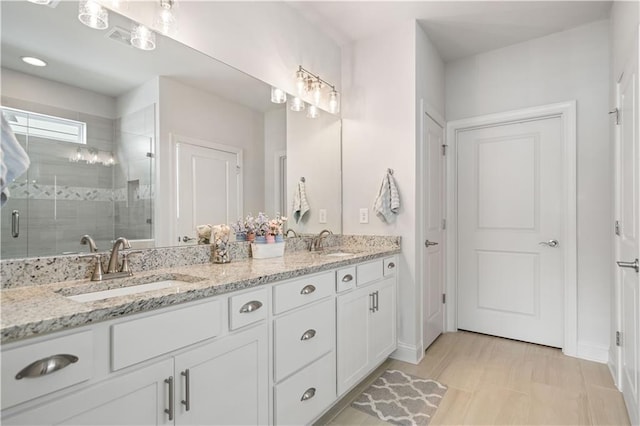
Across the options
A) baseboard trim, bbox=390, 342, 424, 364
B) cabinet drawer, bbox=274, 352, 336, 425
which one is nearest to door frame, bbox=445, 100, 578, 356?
baseboard trim, bbox=390, 342, 424, 364

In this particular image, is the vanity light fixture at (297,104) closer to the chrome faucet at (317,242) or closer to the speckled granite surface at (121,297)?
the chrome faucet at (317,242)

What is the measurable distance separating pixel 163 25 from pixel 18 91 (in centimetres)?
70

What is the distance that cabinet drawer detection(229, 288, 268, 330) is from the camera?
4.22 ft

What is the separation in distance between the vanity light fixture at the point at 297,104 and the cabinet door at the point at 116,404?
1953 millimetres

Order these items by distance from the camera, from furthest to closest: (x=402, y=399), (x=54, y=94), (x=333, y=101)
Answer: (x=333, y=101)
(x=402, y=399)
(x=54, y=94)

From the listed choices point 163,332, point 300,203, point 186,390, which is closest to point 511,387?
point 300,203

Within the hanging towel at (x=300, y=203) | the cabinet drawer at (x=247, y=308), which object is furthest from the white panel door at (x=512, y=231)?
the cabinet drawer at (x=247, y=308)

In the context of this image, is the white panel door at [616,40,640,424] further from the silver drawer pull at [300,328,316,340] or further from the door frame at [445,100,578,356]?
the silver drawer pull at [300,328,316,340]

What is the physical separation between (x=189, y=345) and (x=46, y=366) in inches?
15.7

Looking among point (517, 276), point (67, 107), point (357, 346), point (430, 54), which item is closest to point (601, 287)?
point (517, 276)

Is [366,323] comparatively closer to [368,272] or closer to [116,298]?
[368,272]

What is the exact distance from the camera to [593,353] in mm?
2619

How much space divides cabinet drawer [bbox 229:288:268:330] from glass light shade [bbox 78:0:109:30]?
4.19 ft

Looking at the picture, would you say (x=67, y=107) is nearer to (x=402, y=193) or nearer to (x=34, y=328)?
(x=34, y=328)
